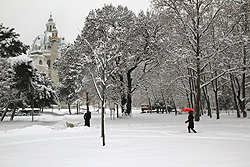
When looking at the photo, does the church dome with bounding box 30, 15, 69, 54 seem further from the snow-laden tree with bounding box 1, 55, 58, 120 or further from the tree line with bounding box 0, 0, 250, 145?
the snow-laden tree with bounding box 1, 55, 58, 120

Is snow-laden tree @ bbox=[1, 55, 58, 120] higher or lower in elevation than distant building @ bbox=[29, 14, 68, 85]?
lower

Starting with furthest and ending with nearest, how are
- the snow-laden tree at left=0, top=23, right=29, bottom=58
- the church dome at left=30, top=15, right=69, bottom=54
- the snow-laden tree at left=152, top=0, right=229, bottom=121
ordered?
the church dome at left=30, top=15, right=69, bottom=54 → the snow-laden tree at left=0, top=23, right=29, bottom=58 → the snow-laden tree at left=152, top=0, right=229, bottom=121

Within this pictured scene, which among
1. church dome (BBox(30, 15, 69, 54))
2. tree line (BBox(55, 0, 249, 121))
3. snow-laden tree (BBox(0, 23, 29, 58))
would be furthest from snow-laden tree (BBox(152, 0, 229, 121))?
church dome (BBox(30, 15, 69, 54))

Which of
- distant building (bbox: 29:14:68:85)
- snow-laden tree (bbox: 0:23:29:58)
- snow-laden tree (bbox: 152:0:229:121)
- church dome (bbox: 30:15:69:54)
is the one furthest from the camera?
church dome (bbox: 30:15:69:54)

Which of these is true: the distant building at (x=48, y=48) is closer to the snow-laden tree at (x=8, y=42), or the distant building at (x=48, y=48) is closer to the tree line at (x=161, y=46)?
the tree line at (x=161, y=46)

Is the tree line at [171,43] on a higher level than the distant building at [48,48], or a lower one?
lower

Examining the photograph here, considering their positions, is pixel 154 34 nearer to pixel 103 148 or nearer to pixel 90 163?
pixel 103 148

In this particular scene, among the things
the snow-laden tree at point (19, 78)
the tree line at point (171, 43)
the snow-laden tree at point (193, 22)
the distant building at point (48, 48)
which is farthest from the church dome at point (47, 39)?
the snow-laden tree at point (193, 22)

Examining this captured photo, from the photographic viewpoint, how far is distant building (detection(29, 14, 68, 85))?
3765 inches

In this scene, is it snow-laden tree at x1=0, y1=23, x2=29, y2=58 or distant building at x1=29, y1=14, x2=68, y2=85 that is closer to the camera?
snow-laden tree at x1=0, y1=23, x2=29, y2=58

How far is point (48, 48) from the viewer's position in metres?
111

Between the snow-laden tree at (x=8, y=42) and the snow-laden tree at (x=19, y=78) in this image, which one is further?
the snow-laden tree at (x=8, y=42)

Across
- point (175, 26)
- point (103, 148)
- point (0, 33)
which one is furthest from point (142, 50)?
point (103, 148)

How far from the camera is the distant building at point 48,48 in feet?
314
